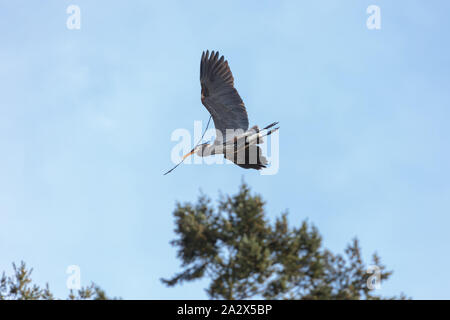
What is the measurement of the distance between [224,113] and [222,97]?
1.09 feet

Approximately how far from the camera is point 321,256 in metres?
21.8

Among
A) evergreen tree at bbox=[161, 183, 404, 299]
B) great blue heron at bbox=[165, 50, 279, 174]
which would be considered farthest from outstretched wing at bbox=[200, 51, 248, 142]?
evergreen tree at bbox=[161, 183, 404, 299]

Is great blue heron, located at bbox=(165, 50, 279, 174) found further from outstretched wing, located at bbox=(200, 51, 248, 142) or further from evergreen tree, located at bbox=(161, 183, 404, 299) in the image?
evergreen tree, located at bbox=(161, 183, 404, 299)

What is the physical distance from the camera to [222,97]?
11188 mm

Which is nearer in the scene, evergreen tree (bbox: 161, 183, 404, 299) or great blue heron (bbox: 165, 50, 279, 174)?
great blue heron (bbox: 165, 50, 279, 174)

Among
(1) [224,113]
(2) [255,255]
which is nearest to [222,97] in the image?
(1) [224,113]

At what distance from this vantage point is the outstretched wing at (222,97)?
11.1 meters

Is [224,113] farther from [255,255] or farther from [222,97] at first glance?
[255,255]

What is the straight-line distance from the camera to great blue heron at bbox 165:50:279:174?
10.9 m

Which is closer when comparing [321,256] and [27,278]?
[27,278]

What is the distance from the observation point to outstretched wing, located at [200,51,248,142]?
36.3 ft
